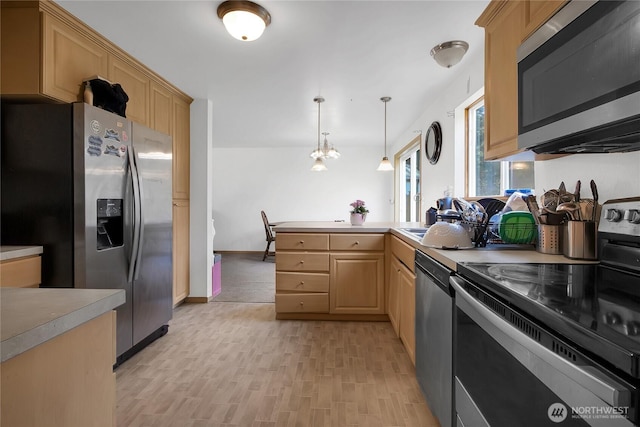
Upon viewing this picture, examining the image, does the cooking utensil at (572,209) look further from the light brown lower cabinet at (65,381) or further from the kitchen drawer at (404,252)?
the light brown lower cabinet at (65,381)

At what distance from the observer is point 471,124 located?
123 inches

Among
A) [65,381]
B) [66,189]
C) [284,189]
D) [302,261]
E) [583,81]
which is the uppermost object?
[284,189]

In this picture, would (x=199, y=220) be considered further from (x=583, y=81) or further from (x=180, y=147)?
(x=583, y=81)

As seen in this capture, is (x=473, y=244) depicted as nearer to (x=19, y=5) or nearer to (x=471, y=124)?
(x=471, y=124)

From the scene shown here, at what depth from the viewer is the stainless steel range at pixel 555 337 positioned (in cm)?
53

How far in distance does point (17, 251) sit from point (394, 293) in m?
2.36

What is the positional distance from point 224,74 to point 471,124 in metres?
2.30

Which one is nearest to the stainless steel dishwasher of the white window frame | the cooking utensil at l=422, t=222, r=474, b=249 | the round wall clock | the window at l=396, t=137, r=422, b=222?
the cooking utensil at l=422, t=222, r=474, b=249

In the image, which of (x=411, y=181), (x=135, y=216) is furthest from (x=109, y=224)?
(x=411, y=181)

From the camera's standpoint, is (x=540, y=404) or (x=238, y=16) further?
(x=238, y=16)

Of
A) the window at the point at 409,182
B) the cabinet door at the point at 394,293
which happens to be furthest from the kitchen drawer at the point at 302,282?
the window at the point at 409,182

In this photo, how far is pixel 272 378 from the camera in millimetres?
2018

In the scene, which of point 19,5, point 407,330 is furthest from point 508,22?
point 19,5

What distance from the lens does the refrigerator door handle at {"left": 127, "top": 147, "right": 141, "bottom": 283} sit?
2.28 metres
